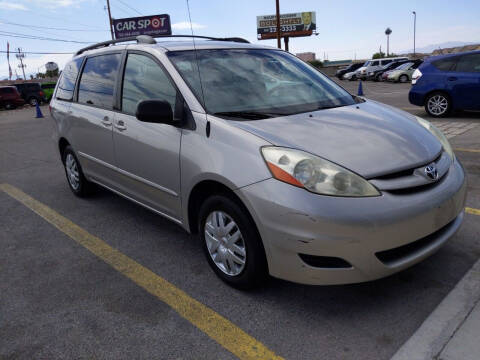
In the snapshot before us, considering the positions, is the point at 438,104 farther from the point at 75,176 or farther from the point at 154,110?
the point at 154,110

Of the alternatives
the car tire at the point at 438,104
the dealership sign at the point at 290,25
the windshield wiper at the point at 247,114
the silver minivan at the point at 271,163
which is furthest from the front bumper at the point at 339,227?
the dealership sign at the point at 290,25

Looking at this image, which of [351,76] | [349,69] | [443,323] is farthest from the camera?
[349,69]

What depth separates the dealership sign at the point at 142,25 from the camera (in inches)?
1688

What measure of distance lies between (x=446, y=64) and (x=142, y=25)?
3927 centimetres

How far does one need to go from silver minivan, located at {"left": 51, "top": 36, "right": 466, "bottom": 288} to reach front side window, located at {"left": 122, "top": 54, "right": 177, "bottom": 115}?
0.02 m

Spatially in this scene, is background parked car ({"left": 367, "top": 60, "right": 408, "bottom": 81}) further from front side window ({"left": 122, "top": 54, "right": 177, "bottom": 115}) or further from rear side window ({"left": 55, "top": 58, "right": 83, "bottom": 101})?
front side window ({"left": 122, "top": 54, "right": 177, "bottom": 115})

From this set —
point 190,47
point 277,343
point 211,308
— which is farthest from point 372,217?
Answer: point 190,47

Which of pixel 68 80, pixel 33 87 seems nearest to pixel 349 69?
pixel 33 87

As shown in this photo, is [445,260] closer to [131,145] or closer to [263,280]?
[263,280]

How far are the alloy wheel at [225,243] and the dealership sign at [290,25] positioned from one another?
61.5m

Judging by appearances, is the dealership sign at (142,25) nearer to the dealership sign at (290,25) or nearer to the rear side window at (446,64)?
the dealership sign at (290,25)

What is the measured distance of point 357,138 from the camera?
265 centimetres

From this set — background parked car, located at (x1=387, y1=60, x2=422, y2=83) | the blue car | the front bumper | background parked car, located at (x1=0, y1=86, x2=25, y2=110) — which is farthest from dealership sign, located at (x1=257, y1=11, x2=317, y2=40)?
the front bumper

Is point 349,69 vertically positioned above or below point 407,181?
above
